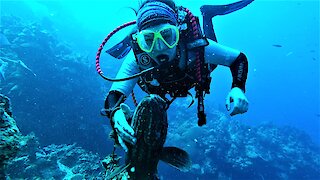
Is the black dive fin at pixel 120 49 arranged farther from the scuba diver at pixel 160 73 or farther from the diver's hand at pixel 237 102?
the diver's hand at pixel 237 102

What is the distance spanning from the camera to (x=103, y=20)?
1694 inches

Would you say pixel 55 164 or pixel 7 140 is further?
pixel 55 164

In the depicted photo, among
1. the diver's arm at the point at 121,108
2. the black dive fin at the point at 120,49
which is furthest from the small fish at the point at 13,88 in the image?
the diver's arm at the point at 121,108

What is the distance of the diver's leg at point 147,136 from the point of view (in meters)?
1.92

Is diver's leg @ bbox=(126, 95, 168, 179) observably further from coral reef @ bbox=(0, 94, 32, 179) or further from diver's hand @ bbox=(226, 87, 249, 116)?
coral reef @ bbox=(0, 94, 32, 179)

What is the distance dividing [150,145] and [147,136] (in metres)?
0.09

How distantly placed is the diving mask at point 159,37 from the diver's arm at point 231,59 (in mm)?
544

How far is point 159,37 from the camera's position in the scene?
2615 mm

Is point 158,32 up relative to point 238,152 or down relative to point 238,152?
up

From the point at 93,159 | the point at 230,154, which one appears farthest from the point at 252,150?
the point at 93,159

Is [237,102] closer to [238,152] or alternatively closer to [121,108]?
[121,108]

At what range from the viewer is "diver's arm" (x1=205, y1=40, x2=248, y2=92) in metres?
3.07

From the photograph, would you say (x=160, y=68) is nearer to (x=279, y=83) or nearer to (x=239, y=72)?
(x=239, y=72)

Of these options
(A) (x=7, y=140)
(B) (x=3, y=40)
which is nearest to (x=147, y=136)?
(A) (x=7, y=140)
